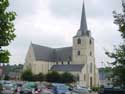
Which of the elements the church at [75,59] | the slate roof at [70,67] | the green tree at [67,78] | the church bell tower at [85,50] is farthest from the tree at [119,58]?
the church bell tower at [85,50]

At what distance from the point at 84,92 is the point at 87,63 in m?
104

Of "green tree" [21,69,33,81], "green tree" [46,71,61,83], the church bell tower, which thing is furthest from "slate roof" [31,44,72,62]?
"green tree" [46,71,61,83]

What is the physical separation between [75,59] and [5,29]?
14182cm

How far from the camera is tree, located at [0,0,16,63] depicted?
9.76 meters

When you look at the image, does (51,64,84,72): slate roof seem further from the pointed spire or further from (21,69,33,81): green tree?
(21,69,33,81): green tree

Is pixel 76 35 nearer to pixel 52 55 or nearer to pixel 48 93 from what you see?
pixel 52 55

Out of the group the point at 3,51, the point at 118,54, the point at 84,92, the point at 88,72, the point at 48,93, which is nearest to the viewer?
the point at 3,51

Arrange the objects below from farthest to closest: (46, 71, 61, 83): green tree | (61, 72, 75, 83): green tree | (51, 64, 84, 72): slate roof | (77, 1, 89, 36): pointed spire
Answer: (77, 1, 89, 36): pointed spire, (51, 64, 84, 72): slate roof, (46, 71, 61, 83): green tree, (61, 72, 75, 83): green tree

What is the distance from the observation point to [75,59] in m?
151

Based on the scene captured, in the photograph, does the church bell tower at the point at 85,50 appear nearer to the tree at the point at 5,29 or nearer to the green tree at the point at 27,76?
the green tree at the point at 27,76

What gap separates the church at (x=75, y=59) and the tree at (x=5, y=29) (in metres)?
129

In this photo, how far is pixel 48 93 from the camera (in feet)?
115

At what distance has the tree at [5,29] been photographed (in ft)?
32.0

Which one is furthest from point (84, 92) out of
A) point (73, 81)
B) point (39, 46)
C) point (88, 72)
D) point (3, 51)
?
point (39, 46)
